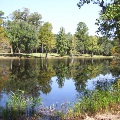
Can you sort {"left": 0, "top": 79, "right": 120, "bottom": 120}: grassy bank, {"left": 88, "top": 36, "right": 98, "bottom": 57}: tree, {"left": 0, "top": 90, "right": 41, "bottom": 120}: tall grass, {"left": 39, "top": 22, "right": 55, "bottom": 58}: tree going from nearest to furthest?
{"left": 0, "top": 90, "right": 41, "bottom": 120}: tall grass, {"left": 0, "top": 79, "right": 120, "bottom": 120}: grassy bank, {"left": 39, "top": 22, "right": 55, "bottom": 58}: tree, {"left": 88, "top": 36, "right": 98, "bottom": 57}: tree

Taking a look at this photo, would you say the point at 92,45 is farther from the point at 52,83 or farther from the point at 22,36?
the point at 52,83

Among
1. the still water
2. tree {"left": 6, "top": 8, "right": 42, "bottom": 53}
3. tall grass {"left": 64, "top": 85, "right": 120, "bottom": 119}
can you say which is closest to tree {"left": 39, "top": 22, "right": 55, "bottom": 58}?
tree {"left": 6, "top": 8, "right": 42, "bottom": 53}

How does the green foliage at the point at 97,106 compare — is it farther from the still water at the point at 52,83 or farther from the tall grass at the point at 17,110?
the still water at the point at 52,83

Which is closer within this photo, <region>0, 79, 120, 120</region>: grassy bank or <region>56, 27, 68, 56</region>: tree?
<region>0, 79, 120, 120</region>: grassy bank

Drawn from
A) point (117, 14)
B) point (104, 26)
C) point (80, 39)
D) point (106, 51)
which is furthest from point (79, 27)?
point (117, 14)

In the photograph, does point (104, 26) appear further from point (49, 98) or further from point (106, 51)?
point (106, 51)

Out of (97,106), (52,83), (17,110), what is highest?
(97,106)

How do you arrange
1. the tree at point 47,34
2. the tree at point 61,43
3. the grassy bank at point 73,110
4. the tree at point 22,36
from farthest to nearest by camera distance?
1. the tree at point 61,43
2. the tree at point 47,34
3. the tree at point 22,36
4. the grassy bank at point 73,110

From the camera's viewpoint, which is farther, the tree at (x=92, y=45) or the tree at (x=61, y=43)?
the tree at (x=92, y=45)

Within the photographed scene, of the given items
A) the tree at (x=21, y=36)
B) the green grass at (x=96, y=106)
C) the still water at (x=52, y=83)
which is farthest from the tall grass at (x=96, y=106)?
the tree at (x=21, y=36)

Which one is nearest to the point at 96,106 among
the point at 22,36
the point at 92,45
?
the point at 22,36

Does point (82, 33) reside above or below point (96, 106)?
above

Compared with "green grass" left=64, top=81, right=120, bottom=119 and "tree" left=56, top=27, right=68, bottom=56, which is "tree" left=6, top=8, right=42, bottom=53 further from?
"green grass" left=64, top=81, right=120, bottom=119

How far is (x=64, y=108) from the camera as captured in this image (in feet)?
59.5
